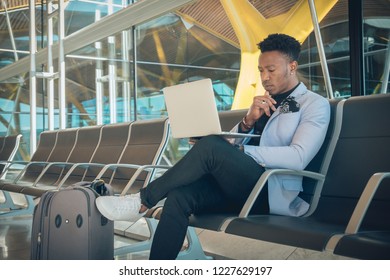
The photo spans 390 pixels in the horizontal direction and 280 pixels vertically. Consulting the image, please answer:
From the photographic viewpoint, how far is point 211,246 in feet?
10.4

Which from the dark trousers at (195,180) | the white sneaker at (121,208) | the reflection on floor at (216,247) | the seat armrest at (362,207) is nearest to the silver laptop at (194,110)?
the dark trousers at (195,180)

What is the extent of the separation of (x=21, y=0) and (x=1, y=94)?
188cm

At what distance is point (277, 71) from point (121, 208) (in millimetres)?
895

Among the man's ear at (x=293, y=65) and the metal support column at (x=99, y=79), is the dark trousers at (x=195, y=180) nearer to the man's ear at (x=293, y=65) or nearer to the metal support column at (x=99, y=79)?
the man's ear at (x=293, y=65)

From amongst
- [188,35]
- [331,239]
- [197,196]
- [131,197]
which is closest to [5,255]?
[131,197]

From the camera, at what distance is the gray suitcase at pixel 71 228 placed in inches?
82.3

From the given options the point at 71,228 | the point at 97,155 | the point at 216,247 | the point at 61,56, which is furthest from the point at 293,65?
the point at 61,56

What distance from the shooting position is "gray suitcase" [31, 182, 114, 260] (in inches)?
82.3

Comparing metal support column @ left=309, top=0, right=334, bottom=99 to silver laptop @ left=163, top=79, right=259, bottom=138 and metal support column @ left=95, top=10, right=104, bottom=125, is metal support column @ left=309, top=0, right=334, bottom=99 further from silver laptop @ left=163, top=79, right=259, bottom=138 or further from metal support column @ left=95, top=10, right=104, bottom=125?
metal support column @ left=95, top=10, right=104, bottom=125

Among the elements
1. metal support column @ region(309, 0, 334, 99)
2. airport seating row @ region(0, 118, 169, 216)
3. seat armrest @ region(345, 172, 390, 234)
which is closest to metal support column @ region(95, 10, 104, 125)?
airport seating row @ region(0, 118, 169, 216)

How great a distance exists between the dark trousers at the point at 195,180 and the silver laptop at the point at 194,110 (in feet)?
0.18

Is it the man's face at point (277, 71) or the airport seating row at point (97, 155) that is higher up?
the man's face at point (277, 71)

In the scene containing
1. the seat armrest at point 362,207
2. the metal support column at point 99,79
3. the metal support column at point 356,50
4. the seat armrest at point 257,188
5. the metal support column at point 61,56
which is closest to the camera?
the seat armrest at point 362,207

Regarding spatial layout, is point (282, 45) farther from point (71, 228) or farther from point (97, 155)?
point (97, 155)
